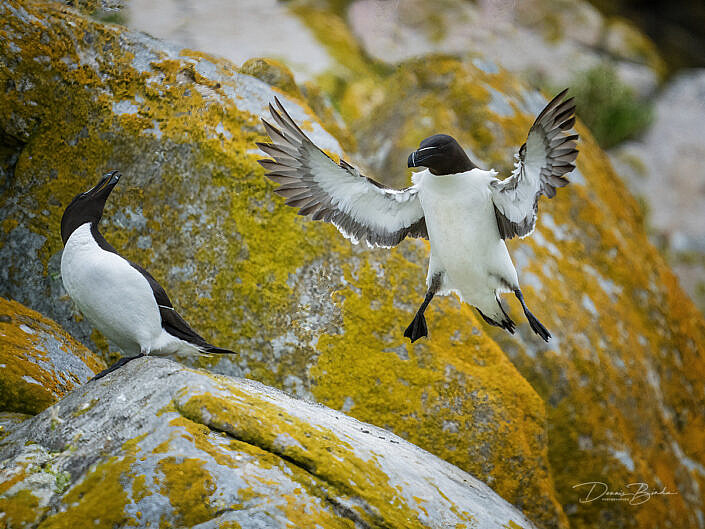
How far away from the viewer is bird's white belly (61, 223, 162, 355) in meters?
4.22

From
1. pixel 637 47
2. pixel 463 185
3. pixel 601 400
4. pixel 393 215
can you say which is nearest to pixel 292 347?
pixel 393 215

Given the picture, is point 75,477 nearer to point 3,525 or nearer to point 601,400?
point 3,525

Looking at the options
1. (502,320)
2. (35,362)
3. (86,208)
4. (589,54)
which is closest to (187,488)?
(35,362)

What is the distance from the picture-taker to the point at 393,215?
18.3 feet

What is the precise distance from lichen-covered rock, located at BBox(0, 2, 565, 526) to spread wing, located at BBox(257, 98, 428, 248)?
0.34 meters

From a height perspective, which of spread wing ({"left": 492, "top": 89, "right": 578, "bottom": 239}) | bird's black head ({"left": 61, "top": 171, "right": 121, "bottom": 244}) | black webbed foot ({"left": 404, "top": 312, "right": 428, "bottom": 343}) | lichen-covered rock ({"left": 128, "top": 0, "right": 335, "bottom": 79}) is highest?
lichen-covered rock ({"left": 128, "top": 0, "right": 335, "bottom": 79})

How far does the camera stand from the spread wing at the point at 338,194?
17.2ft

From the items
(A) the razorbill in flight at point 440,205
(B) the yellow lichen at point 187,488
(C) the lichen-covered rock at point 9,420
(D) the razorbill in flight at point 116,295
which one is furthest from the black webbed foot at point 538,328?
(C) the lichen-covered rock at point 9,420

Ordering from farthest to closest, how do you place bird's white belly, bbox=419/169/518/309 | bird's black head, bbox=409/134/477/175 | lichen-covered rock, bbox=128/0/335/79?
lichen-covered rock, bbox=128/0/335/79, bird's white belly, bbox=419/169/518/309, bird's black head, bbox=409/134/477/175

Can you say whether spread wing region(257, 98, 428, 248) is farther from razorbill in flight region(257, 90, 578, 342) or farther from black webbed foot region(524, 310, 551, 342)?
black webbed foot region(524, 310, 551, 342)

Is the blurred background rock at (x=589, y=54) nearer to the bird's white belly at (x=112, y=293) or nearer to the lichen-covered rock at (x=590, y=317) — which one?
the lichen-covered rock at (x=590, y=317)

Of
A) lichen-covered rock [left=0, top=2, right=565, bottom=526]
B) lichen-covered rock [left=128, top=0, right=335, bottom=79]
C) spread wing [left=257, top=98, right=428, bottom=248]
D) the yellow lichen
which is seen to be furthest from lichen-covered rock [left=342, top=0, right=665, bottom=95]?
the yellow lichen

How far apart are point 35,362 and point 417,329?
264 centimetres

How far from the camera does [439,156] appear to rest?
190 inches
